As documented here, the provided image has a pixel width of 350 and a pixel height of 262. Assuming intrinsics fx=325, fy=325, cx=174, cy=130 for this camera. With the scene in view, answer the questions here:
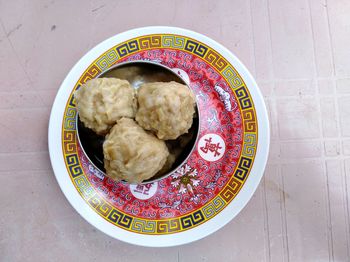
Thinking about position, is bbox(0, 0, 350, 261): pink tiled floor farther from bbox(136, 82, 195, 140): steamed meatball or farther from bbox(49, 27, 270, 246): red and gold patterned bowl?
bbox(136, 82, 195, 140): steamed meatball

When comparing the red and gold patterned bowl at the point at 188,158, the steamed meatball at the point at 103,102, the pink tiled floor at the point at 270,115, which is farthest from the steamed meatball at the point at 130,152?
the pink tiled floor at the point at 270,115

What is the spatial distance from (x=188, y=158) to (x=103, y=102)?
16.5 inches

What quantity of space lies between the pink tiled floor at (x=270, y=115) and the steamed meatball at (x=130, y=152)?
55 centimetres

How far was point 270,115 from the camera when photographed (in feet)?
5.02

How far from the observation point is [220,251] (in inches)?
59.9

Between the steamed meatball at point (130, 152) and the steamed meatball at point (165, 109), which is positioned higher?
the steamed meatball at point (165, 109)

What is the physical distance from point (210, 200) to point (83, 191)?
0.53 metres

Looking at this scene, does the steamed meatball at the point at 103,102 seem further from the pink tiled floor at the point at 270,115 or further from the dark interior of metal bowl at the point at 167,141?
the pink tiled floor at the point at 270,115

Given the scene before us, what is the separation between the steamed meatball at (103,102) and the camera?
1122 mm

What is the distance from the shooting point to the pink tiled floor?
1.51 meters

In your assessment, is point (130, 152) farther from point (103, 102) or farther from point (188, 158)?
point (188, 158)

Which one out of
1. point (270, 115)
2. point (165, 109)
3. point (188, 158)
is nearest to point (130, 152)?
point (165, 109)

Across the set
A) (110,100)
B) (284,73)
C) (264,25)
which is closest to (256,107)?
(284,73)

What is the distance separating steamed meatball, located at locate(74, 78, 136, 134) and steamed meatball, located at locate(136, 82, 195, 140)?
58 mm
